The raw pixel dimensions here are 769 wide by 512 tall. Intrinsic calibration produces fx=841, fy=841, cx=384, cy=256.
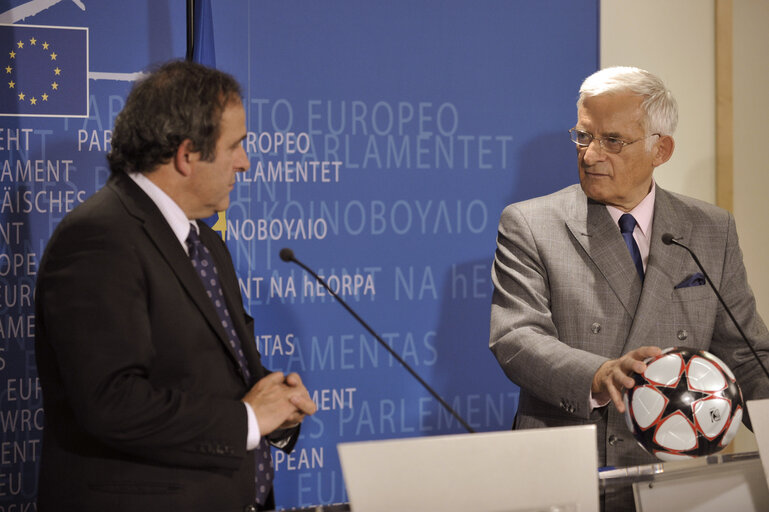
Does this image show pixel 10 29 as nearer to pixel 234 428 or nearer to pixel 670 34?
pixel 234 428

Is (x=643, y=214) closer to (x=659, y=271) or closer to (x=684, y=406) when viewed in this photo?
(x=659, y=271)

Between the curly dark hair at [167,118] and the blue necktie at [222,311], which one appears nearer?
the curly dark hair at [167,118]

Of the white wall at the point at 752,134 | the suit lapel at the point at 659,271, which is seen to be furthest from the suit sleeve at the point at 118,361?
the white wall at the point at 752,134

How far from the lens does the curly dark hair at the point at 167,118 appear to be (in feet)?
6.16

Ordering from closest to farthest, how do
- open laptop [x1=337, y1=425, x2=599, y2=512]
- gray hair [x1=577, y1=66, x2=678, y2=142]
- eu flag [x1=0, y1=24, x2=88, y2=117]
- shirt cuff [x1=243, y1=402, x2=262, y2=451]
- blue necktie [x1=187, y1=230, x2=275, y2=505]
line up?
open laptop [x1=337, y1=425, x2=599, y2=512]
shirt cuff [x1=243, y1=402, x2=262, y2=451]
blue necktie [x1=187, y1=230, x2=275, y2=505]
gray hair [x1=577, y1=66, x2=678, y2=142]
eu flag [x1=0, y1=24, x2=88, y2=117]

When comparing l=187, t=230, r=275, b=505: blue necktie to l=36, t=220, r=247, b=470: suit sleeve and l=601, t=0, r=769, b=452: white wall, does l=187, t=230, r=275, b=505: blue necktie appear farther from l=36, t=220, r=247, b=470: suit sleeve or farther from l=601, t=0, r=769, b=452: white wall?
l=601, t=0, r=769, b=452: white wall

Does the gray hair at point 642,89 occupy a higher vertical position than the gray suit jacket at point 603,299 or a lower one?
higher

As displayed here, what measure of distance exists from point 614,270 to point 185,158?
4.20 feet

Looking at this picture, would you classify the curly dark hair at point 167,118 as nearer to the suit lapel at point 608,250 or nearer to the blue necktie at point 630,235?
the suit lapel at point 608,250

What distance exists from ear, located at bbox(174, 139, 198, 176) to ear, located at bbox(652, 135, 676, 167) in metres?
1.42

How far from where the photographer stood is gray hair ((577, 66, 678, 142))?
2.51 meters

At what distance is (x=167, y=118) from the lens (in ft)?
6.17

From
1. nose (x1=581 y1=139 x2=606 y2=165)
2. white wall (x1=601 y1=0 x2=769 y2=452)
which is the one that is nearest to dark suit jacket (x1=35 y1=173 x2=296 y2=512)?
nose (x1=581 y1=139 x2=606 y2=165)

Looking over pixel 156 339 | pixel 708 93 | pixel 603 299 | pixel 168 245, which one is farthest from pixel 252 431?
pixel 708 93
